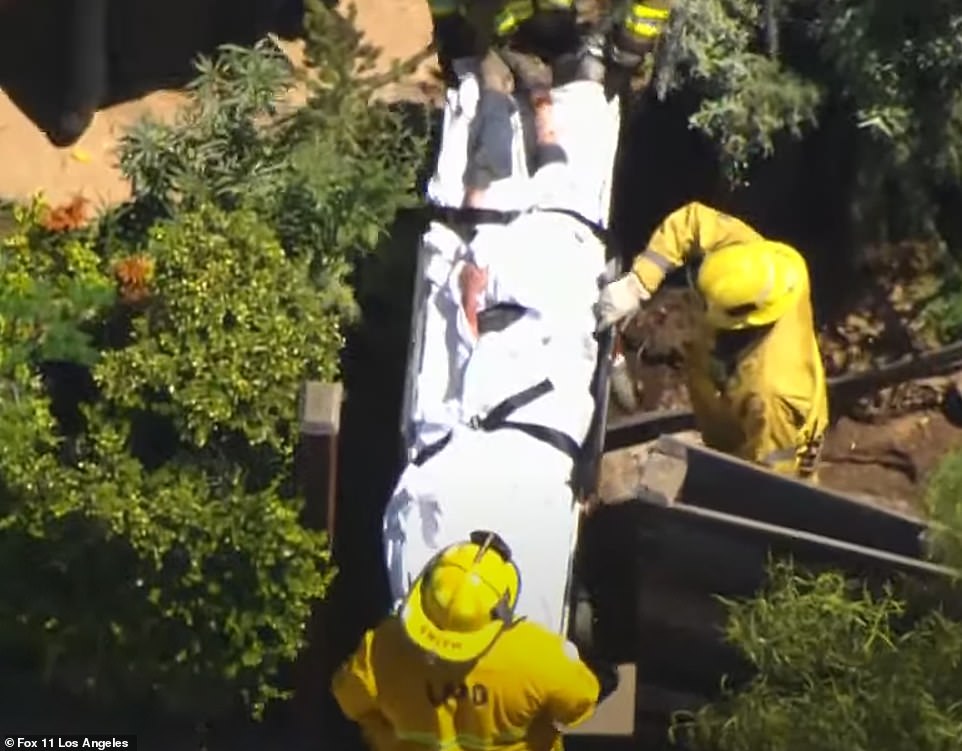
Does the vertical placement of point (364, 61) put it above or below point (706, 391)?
above

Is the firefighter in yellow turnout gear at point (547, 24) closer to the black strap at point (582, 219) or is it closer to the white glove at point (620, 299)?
the black strap at point (582, 219)

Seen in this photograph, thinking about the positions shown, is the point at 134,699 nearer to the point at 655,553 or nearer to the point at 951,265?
the point at 655,553

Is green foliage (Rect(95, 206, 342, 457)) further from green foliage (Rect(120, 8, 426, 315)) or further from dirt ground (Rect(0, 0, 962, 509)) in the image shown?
dirt ground (Rect(0, 0, 962, 509))

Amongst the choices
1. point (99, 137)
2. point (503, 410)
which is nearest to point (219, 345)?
point (503, 410)

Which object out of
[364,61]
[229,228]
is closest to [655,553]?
[229,228]

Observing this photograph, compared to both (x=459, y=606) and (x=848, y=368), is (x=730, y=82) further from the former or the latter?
(x=459, y=606)


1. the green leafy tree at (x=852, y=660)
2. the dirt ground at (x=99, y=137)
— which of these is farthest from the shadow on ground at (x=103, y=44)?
the green leafy tree at (x=852, y=660)

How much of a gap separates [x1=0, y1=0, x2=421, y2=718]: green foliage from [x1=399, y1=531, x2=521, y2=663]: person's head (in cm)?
43

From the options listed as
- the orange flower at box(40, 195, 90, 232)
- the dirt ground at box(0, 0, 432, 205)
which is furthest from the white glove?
the dirt ground at box(0, 0, 432, 205)

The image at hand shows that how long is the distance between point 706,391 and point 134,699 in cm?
152

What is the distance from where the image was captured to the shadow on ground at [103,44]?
656 cm

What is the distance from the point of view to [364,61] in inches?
213

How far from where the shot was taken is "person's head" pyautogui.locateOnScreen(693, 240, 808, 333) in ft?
15.4

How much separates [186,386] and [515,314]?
73 cm
